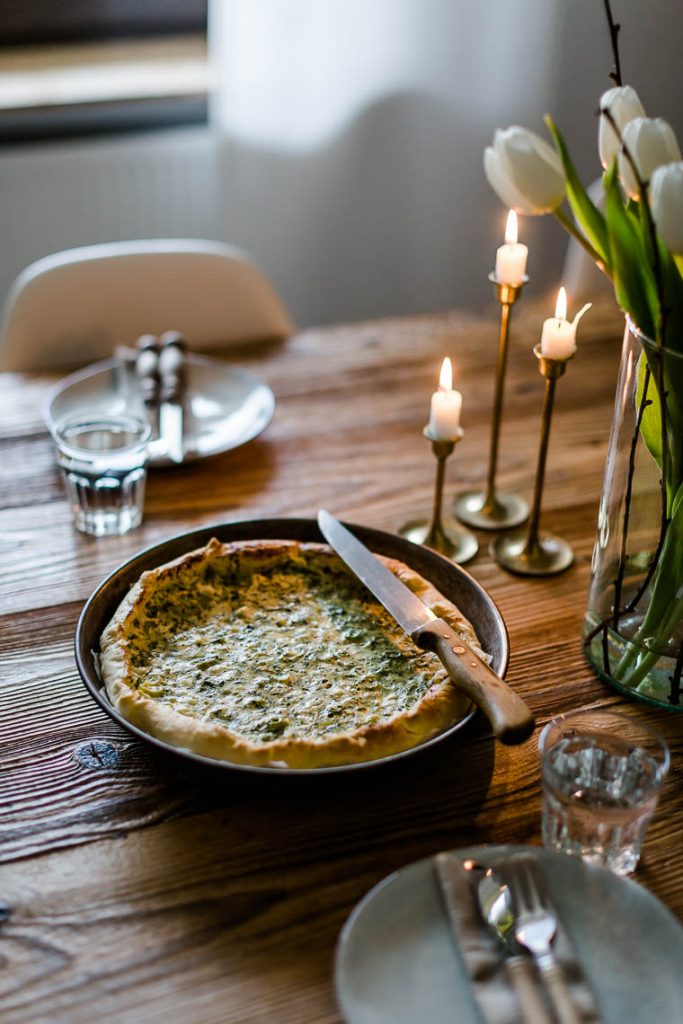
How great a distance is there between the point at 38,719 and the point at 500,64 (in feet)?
8.14

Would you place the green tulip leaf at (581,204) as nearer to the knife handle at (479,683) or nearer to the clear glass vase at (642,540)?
the clear glass vase at (642,540)

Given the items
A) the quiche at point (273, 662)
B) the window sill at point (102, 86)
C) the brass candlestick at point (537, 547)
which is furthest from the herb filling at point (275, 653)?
the window sill at point (102, 86)

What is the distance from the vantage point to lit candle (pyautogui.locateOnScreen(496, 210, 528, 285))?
1212 mm

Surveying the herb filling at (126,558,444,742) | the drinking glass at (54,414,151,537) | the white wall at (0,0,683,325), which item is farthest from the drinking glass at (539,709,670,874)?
the white wall at (0,0,683,325)

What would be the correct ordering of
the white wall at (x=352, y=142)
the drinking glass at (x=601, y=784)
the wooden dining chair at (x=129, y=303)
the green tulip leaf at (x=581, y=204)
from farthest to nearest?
the white wall at (x=352, y=142)
the wooden dining chair at (x=129, y=303)
the green tulip leaf at (x=581, y=204)
the drinking glass at (x=601, y=784)

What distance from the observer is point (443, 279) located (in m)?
3.28

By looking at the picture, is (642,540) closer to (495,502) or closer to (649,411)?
(649,411)

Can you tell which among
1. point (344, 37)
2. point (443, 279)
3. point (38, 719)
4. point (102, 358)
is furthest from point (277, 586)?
point (443, 279)

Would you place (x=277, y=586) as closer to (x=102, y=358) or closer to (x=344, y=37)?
(x=102, y=358)

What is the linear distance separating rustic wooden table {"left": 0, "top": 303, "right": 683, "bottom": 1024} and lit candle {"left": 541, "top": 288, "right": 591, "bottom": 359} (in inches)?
10.3

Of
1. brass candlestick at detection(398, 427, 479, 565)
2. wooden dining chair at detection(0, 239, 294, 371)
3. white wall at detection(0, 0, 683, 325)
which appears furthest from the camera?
white wall at detection(0, 0, 683, 325)

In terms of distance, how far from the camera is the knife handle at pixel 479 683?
831 millimetres

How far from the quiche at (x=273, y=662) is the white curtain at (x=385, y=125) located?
203 centimetres

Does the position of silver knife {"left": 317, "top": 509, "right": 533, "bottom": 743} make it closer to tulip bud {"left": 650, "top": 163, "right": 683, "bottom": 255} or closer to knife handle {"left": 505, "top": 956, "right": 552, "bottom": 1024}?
knife handle {"left": 505, "top": 956, "right": 552, "bottom": 1024}
